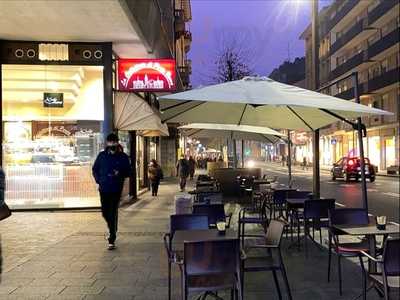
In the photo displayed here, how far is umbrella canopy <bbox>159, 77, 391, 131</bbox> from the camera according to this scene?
701cm

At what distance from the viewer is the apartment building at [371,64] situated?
48531 mm

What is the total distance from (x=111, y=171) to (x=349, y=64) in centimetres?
5416

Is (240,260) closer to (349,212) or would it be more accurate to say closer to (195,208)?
(349,212)

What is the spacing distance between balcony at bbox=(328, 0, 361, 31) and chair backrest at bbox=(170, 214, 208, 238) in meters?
56.0

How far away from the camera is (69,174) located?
1540 cm

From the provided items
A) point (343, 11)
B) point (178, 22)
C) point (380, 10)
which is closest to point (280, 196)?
point (178, 22)

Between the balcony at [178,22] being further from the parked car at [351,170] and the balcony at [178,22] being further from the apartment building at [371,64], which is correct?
the parked car at [351,170]

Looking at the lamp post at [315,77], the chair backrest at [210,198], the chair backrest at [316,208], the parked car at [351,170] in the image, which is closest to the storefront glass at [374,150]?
the parked car at [351,170]

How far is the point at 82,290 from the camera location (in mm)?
6625

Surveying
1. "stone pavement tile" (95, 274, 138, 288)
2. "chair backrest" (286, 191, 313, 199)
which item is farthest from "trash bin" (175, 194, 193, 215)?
"stone pavement tile" (95, 274, 138, 288)

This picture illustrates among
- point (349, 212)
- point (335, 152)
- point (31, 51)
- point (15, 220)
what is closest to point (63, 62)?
point (31, 51)

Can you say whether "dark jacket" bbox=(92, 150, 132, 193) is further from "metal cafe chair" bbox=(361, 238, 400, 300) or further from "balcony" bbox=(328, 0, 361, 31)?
"balcony" bbox=(328, 0, 361, 31)

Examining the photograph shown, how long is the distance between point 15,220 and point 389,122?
4244 centimetres

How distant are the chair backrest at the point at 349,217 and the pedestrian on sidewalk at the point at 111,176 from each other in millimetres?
4146
